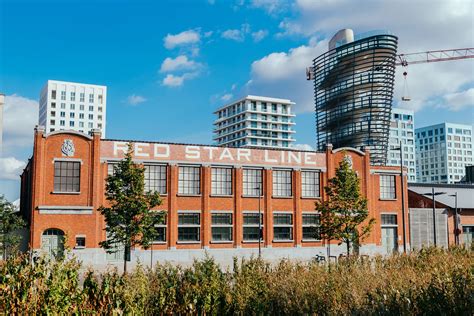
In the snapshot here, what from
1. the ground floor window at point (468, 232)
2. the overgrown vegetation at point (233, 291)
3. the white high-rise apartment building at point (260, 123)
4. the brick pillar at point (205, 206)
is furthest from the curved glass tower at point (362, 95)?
the overgrown vegetation at point (233, 291)

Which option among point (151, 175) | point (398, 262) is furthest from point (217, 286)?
point (151, 175)

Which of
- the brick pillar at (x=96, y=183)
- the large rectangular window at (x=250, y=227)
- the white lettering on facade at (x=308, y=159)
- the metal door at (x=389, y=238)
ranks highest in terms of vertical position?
the white lettering on facade at (x=308, y=159)

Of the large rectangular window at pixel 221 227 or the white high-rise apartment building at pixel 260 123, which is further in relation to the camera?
the white high-rise apartment building at pixel 260 123

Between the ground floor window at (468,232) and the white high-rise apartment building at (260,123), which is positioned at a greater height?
the white high-rise apartment building at (260,123)

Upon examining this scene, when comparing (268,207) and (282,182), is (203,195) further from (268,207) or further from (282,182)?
(282,182)

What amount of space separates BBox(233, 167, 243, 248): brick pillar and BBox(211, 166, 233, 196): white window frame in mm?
480

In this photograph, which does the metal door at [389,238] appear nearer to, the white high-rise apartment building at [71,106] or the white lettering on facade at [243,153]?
the white lettering on facade at [243,153]

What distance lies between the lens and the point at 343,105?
93.2 m

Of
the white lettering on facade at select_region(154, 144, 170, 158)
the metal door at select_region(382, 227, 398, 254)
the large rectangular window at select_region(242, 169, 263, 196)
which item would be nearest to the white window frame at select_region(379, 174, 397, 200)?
the metal door at select_region(382, 227, 398, 254)

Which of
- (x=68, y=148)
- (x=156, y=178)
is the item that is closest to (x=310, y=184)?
(x=156, y=178)

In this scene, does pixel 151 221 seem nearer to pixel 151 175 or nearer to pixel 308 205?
pixel 151 175

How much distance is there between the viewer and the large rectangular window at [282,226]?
4528 centimetres

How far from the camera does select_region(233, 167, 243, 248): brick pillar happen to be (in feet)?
143

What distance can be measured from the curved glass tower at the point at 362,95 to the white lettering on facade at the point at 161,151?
5185 cm
